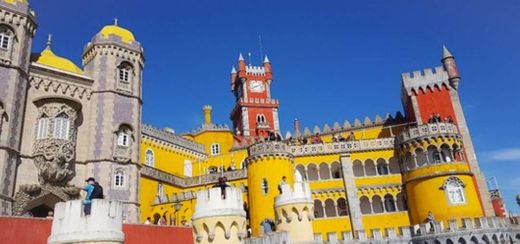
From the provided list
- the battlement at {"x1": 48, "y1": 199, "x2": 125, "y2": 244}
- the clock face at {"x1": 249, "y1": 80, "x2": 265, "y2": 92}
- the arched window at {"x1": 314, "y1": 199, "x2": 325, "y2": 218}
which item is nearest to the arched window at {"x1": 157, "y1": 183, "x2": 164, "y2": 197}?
the arched window at {"x1": 314, "y1": 199, "x2": 325, "y2": 218}

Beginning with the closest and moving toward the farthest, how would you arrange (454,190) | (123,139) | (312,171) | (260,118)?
(123,139) < (454,190) < (312,171) < (260,118)

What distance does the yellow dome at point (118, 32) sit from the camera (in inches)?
1312

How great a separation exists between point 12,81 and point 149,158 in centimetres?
1853

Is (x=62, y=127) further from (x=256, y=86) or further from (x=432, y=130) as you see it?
(x=256, y=86)

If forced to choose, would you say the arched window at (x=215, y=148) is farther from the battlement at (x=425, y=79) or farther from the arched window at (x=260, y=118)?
the battlement at (x=425, y=79)

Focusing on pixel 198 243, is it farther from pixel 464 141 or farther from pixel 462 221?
pixel 464 141

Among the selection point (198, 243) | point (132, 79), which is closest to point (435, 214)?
point (198, 243)

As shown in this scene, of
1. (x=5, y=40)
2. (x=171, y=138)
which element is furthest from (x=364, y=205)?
(x=5, y=40)

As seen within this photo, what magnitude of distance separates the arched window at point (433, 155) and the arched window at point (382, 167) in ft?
14.3

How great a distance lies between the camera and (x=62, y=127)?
92.5ft

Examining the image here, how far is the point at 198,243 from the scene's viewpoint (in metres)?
17.4

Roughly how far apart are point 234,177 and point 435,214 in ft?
57.3

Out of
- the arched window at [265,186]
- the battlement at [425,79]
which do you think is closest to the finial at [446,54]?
the battlement at [425,79]

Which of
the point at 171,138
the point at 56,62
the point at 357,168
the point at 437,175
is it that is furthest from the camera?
the point at 171,138
